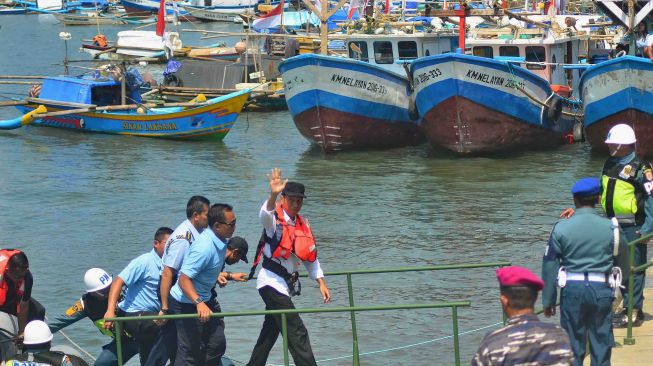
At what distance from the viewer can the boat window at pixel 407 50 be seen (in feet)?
95.7

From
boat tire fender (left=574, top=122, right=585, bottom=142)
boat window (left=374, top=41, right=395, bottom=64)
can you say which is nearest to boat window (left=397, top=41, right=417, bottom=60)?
boat window (left=374, top=41, right=395, bottom=64)

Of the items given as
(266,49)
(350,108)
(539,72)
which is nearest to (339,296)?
(350,108)

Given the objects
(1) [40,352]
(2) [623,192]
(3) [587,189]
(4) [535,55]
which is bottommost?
(4) [535,55]

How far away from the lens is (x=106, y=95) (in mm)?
32375

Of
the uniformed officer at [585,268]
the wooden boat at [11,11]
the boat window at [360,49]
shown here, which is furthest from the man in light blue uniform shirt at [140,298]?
the wooden boat at [11,11]

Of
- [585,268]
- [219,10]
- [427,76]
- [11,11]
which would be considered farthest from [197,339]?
[11,11]

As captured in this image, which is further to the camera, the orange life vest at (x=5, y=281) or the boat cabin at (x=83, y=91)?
the boat cabin at (x=83, y=91)

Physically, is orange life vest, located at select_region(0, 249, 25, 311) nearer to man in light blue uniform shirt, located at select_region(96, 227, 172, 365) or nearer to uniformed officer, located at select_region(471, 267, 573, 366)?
man in light blue uniform shirt, located at select_region(96, 227, 172, 365)

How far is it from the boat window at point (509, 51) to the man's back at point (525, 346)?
22.9 metres

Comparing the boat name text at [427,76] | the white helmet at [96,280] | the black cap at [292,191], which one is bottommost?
the boat name text at [427,76]

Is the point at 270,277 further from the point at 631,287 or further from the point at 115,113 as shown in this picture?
the point at 115,113

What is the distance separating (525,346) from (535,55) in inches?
917

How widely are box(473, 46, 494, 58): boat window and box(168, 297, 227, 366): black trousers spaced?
2019 centimetres

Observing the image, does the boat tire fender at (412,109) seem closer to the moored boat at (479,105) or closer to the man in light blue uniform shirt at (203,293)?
the moored boat at (479,105)
